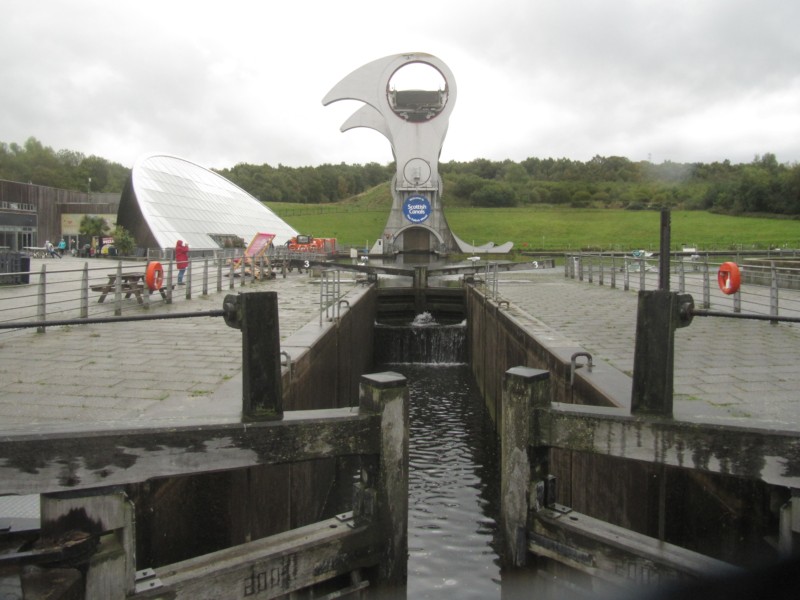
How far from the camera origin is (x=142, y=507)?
4293 millimetres

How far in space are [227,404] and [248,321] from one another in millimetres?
1011

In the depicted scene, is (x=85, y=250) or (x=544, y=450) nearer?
(x=544, y=450)

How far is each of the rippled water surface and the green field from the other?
2943cm

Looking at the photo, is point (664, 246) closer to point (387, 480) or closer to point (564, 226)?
point (387, 480)

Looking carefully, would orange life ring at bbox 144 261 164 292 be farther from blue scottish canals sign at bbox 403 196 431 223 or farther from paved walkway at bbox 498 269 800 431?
blue scottish canals sign at bbox 403 196 431 223

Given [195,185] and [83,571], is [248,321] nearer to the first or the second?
[83,571]


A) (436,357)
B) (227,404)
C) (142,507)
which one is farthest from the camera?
(436,357)

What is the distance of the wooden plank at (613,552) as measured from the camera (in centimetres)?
425

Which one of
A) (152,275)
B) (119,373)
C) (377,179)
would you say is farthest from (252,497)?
(377,179)

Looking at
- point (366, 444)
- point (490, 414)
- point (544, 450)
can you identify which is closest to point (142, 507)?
point (366, 444)

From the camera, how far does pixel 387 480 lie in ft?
→ 16.6

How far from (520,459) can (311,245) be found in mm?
36712

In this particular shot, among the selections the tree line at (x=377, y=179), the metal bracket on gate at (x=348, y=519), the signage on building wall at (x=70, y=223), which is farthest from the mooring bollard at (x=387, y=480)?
the signage on building wall at (x=70, y=223)

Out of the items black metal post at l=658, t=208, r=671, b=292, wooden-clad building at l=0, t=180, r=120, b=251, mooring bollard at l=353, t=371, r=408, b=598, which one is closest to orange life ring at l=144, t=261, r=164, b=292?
mooring bollard at l=353, t=371, r=408, b=598
